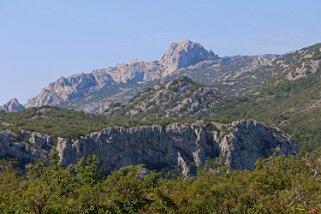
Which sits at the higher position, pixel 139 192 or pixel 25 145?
pixel 139 192

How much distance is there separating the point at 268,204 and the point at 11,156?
13687cm

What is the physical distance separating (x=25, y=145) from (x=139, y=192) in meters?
138

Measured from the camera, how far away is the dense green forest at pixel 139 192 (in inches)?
1998

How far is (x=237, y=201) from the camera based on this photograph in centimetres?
7250

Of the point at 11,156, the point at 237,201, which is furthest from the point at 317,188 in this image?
the point at 11,156

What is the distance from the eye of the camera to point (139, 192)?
5869 cm

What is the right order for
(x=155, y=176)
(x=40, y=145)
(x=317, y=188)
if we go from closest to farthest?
(x=317, y=188), (x=155, y=176), (x=40, y=145)

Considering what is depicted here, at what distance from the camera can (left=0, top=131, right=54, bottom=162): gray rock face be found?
178750 mm

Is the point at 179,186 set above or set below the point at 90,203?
below

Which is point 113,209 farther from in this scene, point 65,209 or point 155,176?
Answer: point 155,176

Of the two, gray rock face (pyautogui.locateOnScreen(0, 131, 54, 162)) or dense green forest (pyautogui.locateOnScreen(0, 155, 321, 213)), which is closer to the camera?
dense green forest (pyautogui.locateOnScreen(0, 155, 321, 213))

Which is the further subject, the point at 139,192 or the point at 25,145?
the point at 25,145

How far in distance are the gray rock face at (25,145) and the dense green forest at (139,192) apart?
106 meters

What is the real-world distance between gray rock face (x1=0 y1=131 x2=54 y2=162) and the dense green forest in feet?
347
